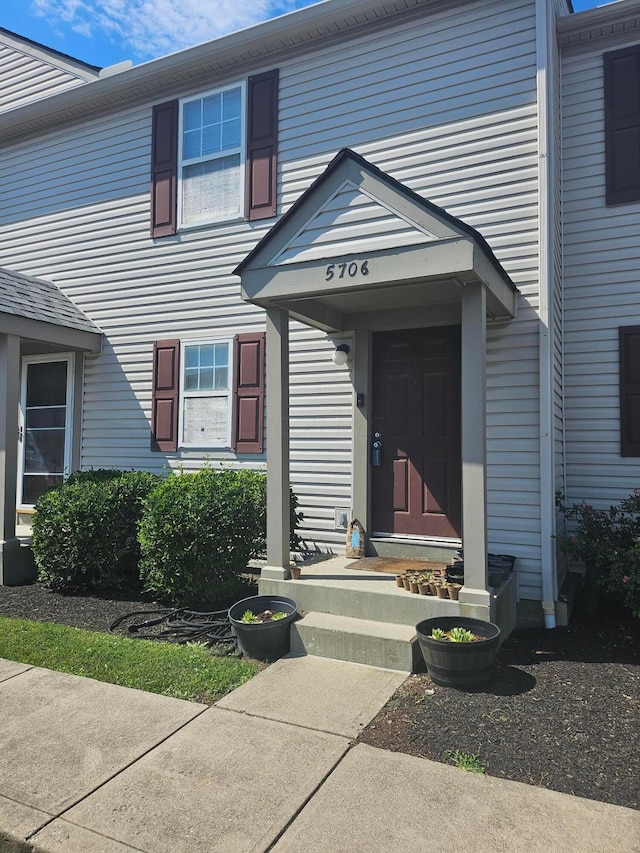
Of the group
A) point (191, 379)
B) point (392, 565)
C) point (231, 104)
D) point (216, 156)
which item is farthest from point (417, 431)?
point (231, 104)

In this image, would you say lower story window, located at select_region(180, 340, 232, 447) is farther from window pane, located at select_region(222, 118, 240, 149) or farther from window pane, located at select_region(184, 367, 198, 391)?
window pane, located at select_region(222, 118, 240, 149)

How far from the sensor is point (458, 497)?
5777 millimetres

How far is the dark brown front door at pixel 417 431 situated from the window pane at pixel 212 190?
2.62 m

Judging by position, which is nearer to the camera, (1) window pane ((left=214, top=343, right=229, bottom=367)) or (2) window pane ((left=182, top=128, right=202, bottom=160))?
(1) window pane ((left=214, top=343, right=229, bottom=367))

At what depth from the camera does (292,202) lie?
691 cm

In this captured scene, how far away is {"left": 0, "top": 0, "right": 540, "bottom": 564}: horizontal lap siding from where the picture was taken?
550 cm

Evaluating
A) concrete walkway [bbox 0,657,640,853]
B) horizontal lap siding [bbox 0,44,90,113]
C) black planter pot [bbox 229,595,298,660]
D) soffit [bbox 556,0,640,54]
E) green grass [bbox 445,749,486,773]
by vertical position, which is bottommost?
concrete walkway [bbox 0,657,640,853]

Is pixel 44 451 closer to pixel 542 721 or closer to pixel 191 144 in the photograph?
pixel 191 144

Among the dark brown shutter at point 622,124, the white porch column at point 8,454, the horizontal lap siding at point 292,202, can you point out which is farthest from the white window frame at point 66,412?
the dark brown shutter at point 622,124

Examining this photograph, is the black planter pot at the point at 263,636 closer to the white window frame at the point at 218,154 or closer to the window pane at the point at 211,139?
the white window frame at the point at 218,154

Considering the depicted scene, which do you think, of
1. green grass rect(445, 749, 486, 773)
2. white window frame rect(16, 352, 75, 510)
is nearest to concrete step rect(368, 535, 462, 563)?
green grass rect(445, 749, 486, 773)

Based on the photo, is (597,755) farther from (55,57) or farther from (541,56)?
(55,57)

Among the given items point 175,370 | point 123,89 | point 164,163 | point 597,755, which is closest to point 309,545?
point 175,370

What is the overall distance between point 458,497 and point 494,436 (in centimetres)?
69
